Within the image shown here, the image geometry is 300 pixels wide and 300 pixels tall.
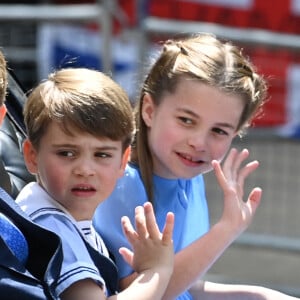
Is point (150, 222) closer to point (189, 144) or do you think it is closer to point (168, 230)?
point (168, 230)

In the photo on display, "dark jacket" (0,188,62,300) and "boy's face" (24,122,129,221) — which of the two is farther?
"boy's face" (24,122,129,221)

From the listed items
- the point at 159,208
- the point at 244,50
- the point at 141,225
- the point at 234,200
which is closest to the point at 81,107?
the point at 141,225

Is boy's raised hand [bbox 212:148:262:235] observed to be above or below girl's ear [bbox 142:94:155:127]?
below

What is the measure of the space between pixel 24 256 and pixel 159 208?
814 millimetres

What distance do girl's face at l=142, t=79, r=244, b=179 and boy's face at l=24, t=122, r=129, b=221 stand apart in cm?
39

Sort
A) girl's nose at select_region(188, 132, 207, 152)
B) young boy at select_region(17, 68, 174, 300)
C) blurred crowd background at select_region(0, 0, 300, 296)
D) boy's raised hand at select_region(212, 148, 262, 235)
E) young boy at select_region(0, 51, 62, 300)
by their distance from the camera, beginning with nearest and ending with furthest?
young boy at select_region(0, 51, 62, 300) < young boy at select_region(17, 68, 174, 300) < boy's raised hand at select_region(212, 148, 262, 235) < girl's nose at select_region(188, 132, 207, 152) < blurred crowd background at select_region(0, 0, 300, 296)

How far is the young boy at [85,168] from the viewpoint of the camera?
210 centimetres

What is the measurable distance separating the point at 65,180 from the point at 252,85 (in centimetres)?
72

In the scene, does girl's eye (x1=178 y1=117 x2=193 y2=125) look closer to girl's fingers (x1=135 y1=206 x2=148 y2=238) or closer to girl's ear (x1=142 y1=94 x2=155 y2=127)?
girl's ear (x1=142 y1=94 x2=155 y2=127)

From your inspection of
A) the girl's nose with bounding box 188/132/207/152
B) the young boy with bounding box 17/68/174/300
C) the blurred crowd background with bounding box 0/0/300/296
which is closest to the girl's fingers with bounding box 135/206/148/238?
the young boy with bounding box 17/68/174/300

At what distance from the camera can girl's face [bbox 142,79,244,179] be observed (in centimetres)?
256

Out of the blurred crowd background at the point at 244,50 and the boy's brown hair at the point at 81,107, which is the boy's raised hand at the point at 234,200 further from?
the blurred crowd background at the point at 244,50

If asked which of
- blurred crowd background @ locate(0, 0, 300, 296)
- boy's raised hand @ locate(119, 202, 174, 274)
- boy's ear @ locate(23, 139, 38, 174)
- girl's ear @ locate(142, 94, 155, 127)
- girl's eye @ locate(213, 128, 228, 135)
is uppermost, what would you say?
blurred crowd background @ locate(0, 0, 300, 296)

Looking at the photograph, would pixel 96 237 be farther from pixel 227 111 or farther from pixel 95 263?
pixel 227 111
